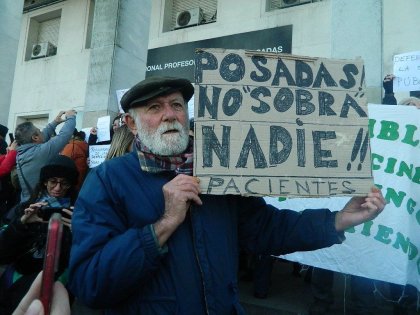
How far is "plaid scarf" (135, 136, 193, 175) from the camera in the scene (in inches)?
69.2

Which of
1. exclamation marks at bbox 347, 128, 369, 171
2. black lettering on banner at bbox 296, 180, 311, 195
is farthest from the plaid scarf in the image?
exclamation marks at bbox 347, 128, 369, 171

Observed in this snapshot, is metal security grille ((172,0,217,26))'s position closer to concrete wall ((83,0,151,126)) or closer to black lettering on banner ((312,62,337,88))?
concrete wall ((83,0,151,126))

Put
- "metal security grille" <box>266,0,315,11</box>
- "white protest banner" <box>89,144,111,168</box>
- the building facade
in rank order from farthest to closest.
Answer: "metal security grille" <box>266,0,315,11</box>
the building facade
"white protest banner" <box>89,144,111,168</box>

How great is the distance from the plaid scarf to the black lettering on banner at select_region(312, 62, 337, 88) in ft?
2.24

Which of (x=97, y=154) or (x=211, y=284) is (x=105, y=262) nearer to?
(x=211, y=284)

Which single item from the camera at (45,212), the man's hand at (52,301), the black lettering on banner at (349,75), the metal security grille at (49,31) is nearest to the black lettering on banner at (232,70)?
the black lettering on banner at (349,75)

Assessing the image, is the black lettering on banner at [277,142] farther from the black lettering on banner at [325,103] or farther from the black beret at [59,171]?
the black beret at [59,171]

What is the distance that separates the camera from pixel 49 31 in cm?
1271

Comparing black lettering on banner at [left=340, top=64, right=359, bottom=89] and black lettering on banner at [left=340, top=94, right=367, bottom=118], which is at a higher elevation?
black lettering on banner at [left=340, top=64, right=359, bottom=89]

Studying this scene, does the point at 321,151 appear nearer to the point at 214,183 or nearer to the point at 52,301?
the point at 214,183

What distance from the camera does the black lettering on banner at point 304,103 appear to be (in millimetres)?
1892

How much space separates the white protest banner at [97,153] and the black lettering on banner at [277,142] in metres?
2.91

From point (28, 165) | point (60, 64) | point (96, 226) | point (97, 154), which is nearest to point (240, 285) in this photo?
point (97, 154)

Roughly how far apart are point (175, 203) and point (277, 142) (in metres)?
0.56
